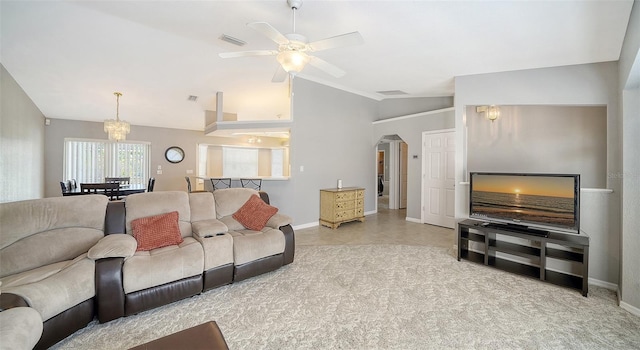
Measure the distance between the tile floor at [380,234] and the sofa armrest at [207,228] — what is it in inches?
65.0

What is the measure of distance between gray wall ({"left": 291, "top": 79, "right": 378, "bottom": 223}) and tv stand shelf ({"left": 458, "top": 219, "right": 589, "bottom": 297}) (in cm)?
288

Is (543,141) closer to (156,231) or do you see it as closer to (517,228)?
(517,228)

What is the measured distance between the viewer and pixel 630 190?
2.33 meters

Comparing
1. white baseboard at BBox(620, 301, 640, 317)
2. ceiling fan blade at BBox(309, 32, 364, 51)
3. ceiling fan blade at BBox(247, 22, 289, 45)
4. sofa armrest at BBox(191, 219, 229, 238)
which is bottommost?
white baseboard at BBox(620, 301, 640, 317)

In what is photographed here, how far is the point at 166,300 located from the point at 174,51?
350 centimetres

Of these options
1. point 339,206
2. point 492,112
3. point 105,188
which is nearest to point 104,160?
point 105,188

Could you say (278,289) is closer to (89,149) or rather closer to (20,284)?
(20,284)

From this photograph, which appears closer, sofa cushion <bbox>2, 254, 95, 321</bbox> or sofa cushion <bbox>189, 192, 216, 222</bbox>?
sofa cushion <bbox>2, 254, 95, 321</bbox>

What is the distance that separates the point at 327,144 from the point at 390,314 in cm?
393

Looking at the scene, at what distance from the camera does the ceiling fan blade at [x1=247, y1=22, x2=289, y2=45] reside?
1.99 metres

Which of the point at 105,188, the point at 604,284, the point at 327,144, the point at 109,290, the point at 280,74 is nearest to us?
the point at 109,290

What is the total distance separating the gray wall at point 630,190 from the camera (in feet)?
7.43

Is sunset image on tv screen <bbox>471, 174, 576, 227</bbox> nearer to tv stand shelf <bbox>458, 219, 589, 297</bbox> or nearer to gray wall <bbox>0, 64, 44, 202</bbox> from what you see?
tv stand shelf <bbox>458, 219, 589, 297</bbox>

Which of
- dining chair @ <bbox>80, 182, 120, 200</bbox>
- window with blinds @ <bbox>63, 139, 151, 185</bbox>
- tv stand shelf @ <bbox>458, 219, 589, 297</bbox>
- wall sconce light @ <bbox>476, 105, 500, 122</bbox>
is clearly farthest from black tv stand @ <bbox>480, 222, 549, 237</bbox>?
window with blinds @ <bbox>63, 139, 151, 185</bbox>
